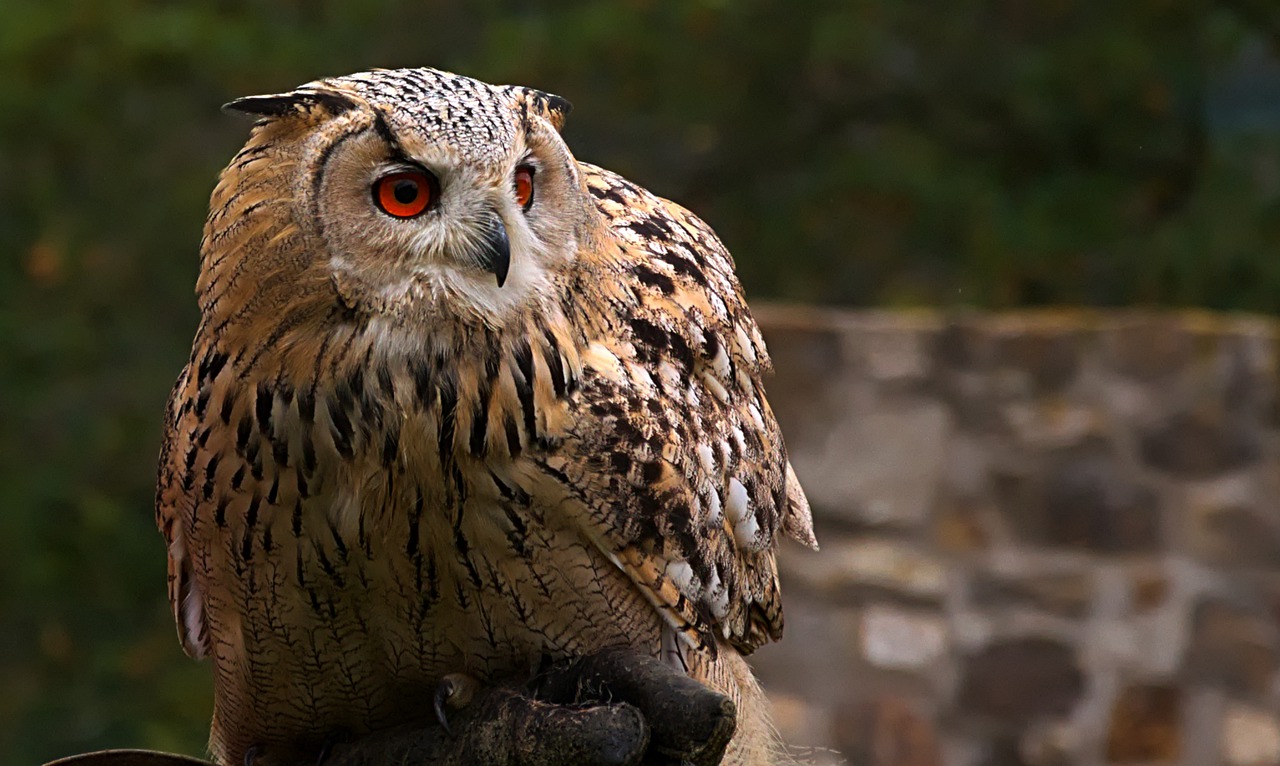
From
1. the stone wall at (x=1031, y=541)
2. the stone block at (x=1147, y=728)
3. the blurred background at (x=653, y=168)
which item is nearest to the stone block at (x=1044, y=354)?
the stone wall at (x=1031, y=541)

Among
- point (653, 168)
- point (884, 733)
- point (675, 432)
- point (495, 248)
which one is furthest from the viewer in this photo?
point (653, 168)

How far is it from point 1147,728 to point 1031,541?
1.68ft

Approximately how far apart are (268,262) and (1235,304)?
374 centimetres

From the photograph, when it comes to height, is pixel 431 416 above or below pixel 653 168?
above

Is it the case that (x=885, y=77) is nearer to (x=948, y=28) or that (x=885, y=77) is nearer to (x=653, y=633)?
(x=948, y=28)

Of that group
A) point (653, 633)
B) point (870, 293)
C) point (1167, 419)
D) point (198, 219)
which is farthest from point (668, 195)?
point (653, 633)

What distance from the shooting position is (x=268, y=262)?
5.85 ft

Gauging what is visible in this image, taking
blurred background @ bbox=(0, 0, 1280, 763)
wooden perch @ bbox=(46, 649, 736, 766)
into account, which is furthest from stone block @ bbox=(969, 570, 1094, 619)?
wooden perch @ bbox=(46, 649, 736, 766)

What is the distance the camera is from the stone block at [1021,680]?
A: 404 centimetres

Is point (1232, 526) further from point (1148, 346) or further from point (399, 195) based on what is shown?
point (399, 195)

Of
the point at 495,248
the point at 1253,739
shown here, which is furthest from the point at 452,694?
the point at 1253,739

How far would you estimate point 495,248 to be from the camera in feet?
5.68

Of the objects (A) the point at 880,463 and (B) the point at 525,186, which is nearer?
(B) the point at 525,186

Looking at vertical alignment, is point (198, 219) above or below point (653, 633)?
below
